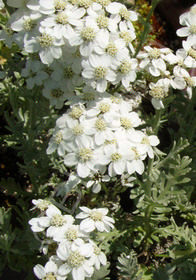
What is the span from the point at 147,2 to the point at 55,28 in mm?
2298

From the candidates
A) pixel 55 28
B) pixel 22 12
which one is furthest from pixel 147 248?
pixel 22 12

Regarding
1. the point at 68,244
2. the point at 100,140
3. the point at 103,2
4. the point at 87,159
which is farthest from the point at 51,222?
the point at 103,2

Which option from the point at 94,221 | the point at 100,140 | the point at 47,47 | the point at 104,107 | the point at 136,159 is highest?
the point at 47,47

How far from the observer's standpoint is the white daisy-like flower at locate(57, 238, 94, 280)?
159cm

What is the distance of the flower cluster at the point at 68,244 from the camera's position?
1.60 metres

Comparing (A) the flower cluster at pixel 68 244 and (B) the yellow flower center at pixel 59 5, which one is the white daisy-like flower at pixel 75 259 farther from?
(B) the yellow flower center at pixel 59 5

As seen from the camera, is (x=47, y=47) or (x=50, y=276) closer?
(x=50, y=276)

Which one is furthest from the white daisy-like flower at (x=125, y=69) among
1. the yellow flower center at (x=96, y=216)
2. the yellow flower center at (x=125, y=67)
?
the yellow flower center at (x=96, y=216)

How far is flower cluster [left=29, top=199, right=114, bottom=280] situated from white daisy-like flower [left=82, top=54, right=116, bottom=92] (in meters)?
0.70

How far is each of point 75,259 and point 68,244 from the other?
81mm

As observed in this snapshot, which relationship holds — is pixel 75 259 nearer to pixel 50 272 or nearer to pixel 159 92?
pixel 50 272

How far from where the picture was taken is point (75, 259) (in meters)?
1.57

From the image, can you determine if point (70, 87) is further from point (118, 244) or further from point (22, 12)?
point (118, 244)

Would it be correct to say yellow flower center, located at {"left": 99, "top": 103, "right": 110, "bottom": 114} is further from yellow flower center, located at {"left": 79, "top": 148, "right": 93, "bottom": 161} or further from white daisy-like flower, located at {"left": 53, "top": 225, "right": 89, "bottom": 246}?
white daisy-like flower, located at {"left": 53, "top": 225, "right": 89, "bottom": 246}
